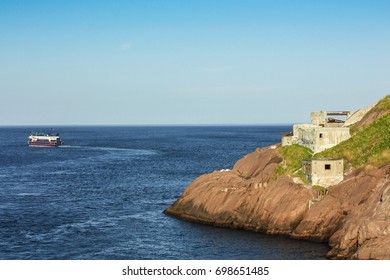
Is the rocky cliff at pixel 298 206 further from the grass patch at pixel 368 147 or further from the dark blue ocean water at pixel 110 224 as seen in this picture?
the dark blue ocean water at pixel 110 224

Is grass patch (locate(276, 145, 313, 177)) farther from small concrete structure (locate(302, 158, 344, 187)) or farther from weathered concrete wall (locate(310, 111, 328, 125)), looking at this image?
weathered concrete wall (locate(310, 111, 328, 125))

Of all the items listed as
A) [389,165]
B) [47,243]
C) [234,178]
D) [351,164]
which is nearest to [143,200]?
[234,178]

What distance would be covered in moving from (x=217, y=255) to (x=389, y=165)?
20831 millimetres

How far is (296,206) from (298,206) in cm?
23

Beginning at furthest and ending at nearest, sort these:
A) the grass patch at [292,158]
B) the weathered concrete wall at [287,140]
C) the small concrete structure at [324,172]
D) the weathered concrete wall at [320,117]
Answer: the weathered concrete wall at [320,117] → the weathered concrete wall at [287,140] → the grass patch at [292,158] → the small concrete structure at [324,172]

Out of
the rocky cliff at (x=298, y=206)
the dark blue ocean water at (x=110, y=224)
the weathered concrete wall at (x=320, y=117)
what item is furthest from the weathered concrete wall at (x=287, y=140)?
the dark blue ocean water at (x=110, y=224)

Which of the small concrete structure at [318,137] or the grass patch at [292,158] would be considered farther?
the small concrete structure at [318,137]

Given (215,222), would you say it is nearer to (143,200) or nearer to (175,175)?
(143,200)

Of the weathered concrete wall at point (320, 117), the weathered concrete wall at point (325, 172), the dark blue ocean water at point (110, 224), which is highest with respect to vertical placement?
the weathered concrete wall at point (320, 117)

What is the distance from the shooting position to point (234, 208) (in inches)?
2603

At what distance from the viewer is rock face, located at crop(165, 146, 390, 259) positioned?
4959cm

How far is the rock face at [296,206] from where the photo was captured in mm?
49594

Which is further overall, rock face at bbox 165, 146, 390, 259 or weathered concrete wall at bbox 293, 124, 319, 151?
weathered concrete wall at bbox 293, 124, 319, 151

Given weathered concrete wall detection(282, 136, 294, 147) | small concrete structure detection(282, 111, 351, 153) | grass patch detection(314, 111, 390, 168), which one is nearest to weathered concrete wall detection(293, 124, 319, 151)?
small concrete structure detection(282, 111, 351, 153)
